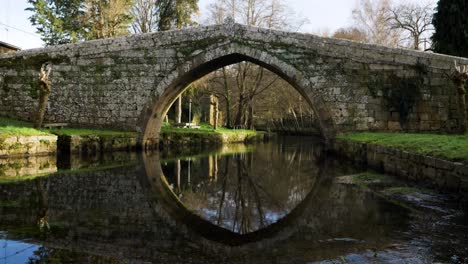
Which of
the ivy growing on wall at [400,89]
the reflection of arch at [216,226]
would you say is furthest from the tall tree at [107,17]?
the reflection of arch at [216,226]

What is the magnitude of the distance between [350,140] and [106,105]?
24.5ft

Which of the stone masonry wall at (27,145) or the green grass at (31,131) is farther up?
the green grass at (31,131)

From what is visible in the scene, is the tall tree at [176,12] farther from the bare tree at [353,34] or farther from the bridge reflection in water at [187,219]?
the bridge reflection in water at [187,219]

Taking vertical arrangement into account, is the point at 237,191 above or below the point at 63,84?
below

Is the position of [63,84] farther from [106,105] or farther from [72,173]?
[72,173]

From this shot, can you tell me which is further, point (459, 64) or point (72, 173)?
point (459, 64)

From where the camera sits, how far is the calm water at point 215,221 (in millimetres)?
3059

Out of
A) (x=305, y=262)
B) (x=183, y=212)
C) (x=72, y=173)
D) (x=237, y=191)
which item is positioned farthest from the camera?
(x=72, y=173)

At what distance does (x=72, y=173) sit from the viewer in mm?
7023

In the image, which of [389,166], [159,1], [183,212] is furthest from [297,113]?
[183,212]

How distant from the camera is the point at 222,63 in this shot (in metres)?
13.5

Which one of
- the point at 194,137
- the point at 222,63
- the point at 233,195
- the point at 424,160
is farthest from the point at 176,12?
the point at 424,160

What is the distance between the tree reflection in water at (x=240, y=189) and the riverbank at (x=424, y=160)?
1.27 m

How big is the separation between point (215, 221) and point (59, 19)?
23073mm
